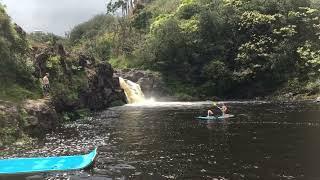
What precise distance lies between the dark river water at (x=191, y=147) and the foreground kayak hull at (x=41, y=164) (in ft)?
1.02

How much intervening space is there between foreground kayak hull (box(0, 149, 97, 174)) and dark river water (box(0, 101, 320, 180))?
0.31 m

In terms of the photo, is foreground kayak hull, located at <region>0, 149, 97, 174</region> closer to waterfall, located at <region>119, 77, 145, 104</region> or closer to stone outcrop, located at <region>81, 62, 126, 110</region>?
stone outcrop, located at <region>81, 62, 126, 110</region>

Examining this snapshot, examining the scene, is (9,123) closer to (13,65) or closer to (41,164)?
(13,65)

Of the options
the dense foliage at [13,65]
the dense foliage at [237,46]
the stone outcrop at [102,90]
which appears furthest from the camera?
the dense foliage at [237,46]

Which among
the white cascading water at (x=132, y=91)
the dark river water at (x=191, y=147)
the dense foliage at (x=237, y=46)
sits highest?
the dense foliage at (x=237, y=46)

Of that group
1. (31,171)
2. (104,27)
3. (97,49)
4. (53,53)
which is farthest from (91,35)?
(31,171)

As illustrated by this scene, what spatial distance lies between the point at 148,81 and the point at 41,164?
52.8m

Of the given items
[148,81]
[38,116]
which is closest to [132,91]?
[148,81]

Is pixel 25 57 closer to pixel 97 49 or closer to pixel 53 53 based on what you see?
pixel 53 53

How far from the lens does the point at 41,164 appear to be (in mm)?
22141

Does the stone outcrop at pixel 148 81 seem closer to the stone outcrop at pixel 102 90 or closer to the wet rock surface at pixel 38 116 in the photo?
the stone outcrop at pixel 102 90

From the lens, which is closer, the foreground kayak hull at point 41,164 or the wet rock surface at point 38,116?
the foreground kayak hull at point 41,164

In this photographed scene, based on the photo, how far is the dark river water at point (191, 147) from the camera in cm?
2167

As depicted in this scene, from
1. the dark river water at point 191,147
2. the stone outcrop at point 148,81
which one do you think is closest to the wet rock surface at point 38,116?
the dark river water at point 191,147
